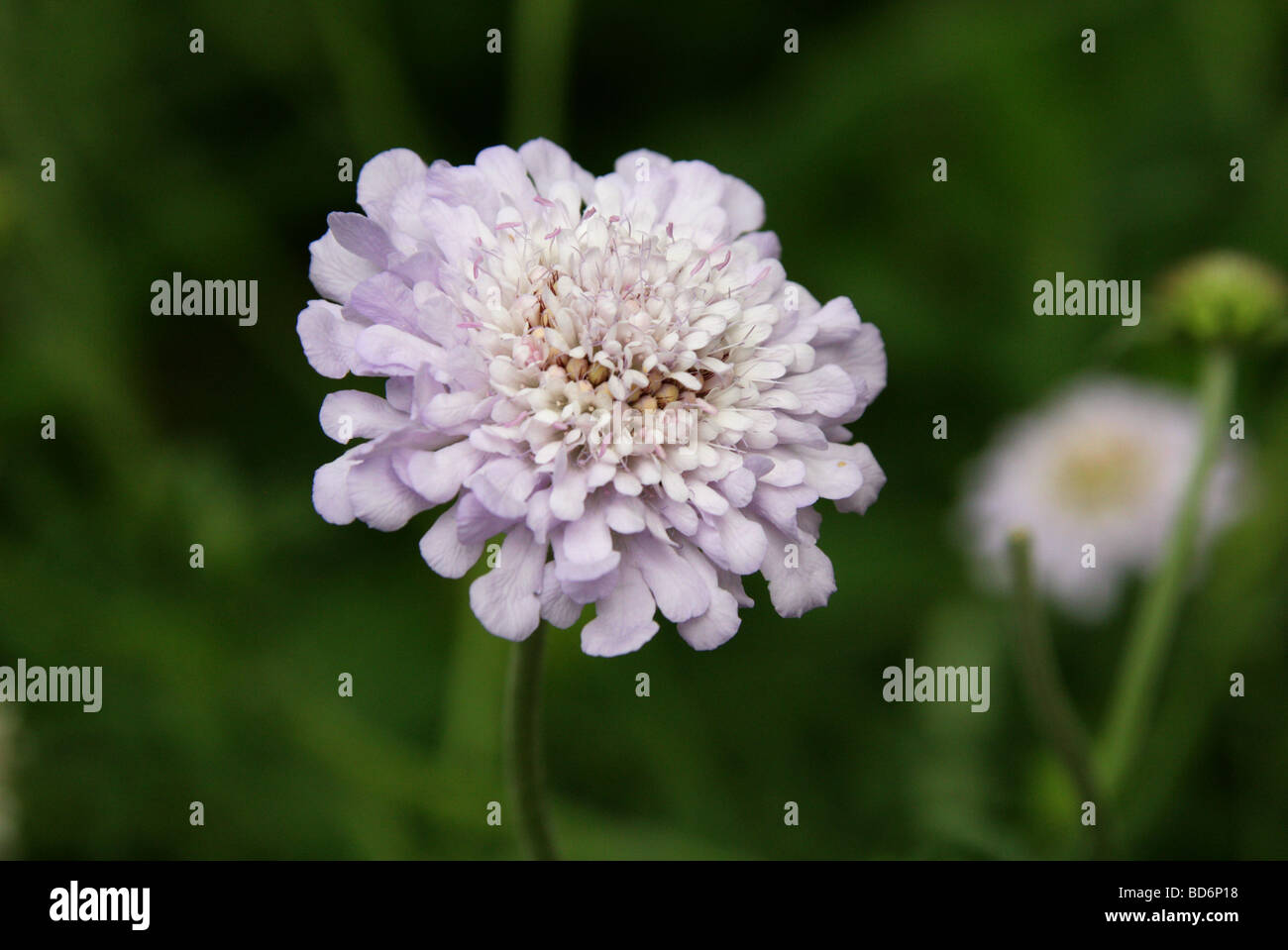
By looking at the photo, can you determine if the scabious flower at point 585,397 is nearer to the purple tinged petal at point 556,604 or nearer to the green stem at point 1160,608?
the purple tinged petal at point 556,604

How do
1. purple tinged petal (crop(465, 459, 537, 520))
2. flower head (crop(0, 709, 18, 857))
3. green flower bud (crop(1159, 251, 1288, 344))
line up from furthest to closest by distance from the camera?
flower head (crop(0, 709, 18, 857))
green flower bud (crop(1159, 251, 1288, 344))
purple tinged petal (crop(465, 459, 537, 520))

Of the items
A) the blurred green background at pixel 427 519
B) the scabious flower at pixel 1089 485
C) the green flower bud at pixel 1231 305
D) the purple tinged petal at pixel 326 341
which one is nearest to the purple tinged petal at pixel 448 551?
the purple tinged petal at pixel 326 341

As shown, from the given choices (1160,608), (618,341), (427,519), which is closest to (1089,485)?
(1160,608)

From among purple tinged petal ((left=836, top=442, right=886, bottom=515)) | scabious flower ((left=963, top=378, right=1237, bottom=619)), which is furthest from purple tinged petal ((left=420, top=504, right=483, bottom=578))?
scabious flower ((left=963, top=378, right=1237, bottom=619))

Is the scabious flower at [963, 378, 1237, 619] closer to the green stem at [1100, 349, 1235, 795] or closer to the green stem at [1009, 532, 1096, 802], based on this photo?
the green stem at [1100, 349, 1235, 795]
